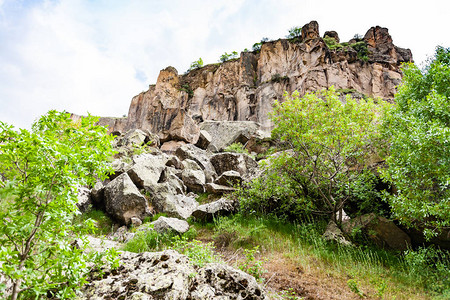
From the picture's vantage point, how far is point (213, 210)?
9.31 meters

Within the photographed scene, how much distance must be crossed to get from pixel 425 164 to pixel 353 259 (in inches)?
126

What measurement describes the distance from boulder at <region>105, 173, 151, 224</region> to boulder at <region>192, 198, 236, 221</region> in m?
1.93

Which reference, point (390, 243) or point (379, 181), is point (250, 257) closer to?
point (390, 243)

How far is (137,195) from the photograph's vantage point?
9.21 metres

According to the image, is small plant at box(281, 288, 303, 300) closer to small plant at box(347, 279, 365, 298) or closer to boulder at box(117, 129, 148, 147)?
small plant at box(347, 279, 365, 298)

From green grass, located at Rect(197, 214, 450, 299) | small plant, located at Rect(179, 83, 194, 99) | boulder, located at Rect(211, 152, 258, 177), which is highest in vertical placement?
small plant, located at Rect(179, 83, 194, 99)

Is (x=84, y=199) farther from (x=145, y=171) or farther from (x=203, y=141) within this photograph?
(x=203, y=141)

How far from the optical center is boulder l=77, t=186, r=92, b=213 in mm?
9086

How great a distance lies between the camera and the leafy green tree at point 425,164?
19.8 ft

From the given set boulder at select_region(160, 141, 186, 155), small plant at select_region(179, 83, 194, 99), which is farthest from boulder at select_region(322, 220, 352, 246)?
small plant at select_region(179, 83, 194, 99)

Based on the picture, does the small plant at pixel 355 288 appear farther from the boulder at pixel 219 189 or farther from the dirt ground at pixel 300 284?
the boulder at pixel 219 189

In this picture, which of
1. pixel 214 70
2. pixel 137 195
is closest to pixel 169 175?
pixel 137 195

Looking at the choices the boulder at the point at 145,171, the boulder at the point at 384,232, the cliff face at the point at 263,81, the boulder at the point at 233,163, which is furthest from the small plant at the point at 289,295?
the cliff face at the point at 263,81

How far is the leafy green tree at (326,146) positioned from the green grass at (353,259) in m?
1.27
